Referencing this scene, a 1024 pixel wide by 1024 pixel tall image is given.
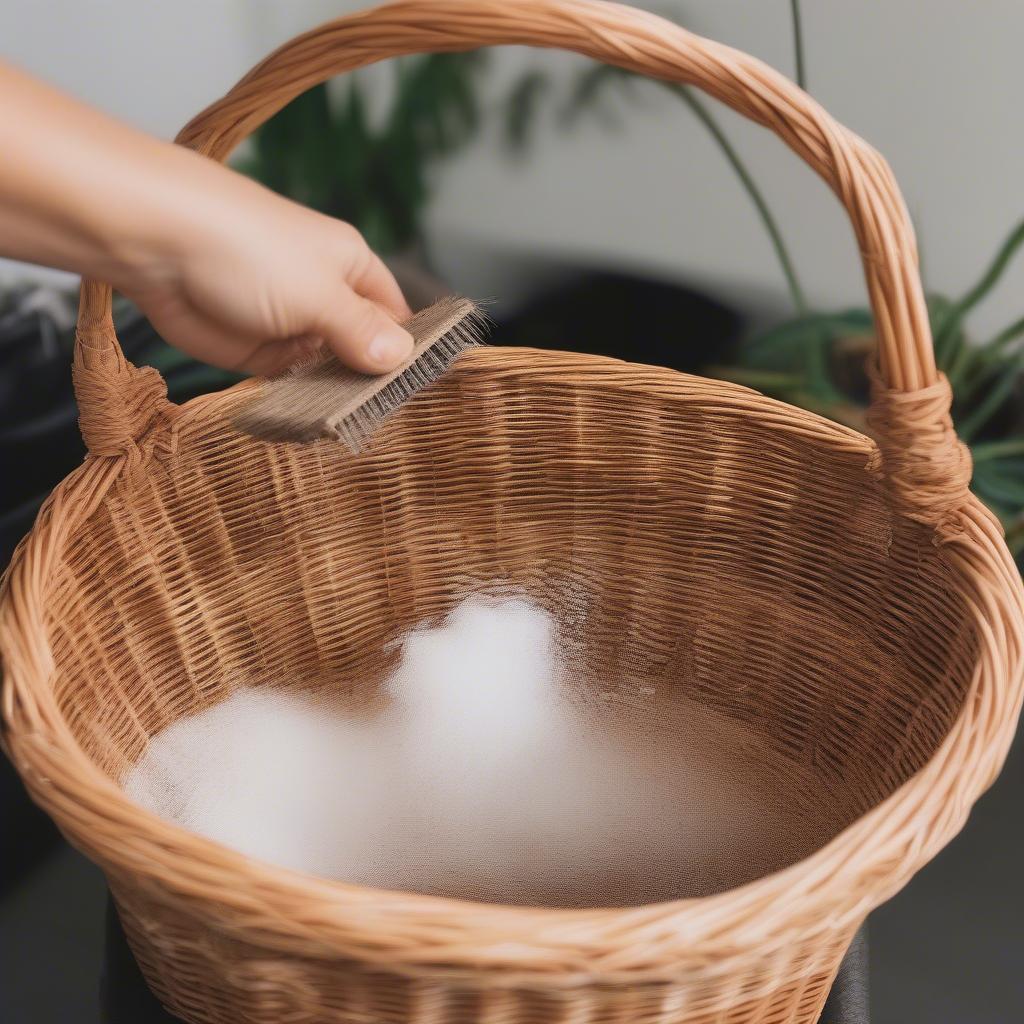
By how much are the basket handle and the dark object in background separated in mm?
703

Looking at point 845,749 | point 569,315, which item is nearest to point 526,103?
point 569,315

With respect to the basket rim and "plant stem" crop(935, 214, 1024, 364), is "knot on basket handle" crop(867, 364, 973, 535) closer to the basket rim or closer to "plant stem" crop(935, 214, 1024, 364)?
the basket rim

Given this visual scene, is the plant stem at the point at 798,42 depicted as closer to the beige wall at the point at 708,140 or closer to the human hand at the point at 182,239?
the beige wall at the point at 708,140

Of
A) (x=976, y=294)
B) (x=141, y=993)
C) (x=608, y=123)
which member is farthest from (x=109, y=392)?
(x=976, y=294)

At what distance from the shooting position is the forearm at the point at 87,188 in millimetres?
474

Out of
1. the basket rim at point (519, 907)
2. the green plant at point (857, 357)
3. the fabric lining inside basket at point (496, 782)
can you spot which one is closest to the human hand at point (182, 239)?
the basket rim at point (519, 907)

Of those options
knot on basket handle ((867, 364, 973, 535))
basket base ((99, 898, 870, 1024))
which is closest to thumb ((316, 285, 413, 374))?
knot on basket handle ((867, 364, 973, 535))

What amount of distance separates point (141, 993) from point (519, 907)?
308 mm

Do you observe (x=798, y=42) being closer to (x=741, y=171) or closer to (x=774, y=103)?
(x=741, y=171)

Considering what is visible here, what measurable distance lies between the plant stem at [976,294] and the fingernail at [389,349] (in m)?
0.73

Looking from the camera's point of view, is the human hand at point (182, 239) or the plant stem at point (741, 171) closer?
the human hand at point (182, 239)

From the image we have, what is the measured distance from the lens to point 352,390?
594 mm

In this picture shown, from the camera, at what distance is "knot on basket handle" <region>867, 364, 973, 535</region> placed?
566 millimetres

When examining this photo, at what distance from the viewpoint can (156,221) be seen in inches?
20.3
